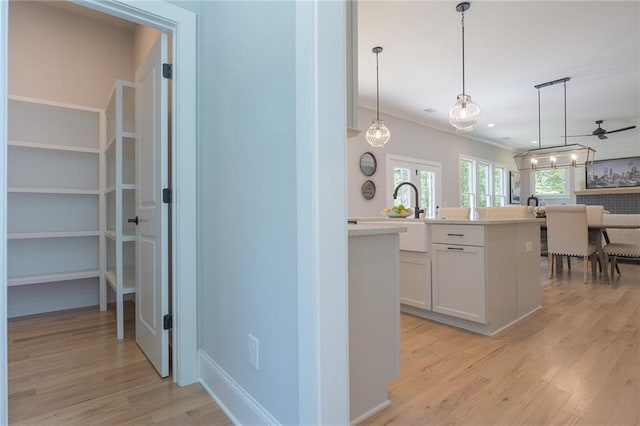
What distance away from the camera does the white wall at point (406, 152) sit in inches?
209

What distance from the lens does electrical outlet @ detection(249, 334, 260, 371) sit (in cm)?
132

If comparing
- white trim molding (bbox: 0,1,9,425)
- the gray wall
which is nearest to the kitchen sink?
the gray wall

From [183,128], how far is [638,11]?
4.06 m

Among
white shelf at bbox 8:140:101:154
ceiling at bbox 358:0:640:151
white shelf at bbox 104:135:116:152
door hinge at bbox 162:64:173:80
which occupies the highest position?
ceiling at bbox 358:0:640:151

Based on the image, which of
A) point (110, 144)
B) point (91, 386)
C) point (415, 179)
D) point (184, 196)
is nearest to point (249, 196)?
point (184, 196)

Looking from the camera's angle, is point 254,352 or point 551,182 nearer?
point 254,352

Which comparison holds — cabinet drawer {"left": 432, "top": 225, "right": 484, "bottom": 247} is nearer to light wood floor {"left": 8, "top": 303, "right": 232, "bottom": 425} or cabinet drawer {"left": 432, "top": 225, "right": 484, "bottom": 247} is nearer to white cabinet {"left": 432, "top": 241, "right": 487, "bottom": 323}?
white cabinet {"left": 432, "top": 241, "right": 487, "bottom": 323}

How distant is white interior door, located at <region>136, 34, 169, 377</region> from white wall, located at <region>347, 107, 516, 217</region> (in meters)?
3.41

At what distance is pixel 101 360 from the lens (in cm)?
206

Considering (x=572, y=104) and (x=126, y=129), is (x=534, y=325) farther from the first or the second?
(x=572, y=104)

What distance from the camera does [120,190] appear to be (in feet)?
7.93

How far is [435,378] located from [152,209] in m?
1.89

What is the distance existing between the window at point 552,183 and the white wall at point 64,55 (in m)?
9.92

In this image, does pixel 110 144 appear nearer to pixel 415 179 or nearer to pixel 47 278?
pixel 47 278
